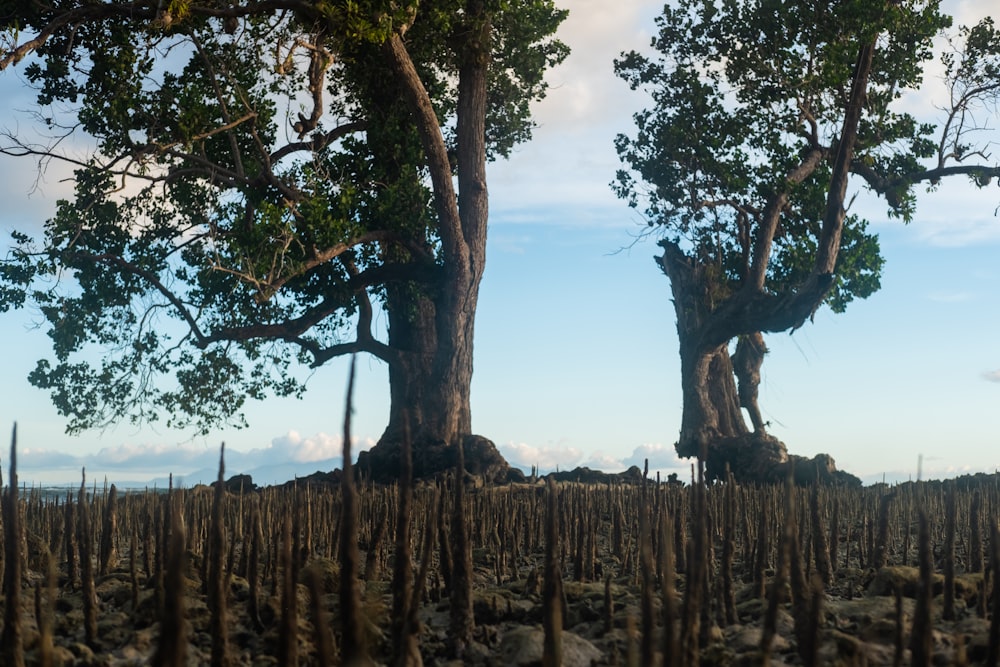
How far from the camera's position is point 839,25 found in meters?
20.4

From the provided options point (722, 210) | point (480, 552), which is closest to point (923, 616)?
point (480, 552)

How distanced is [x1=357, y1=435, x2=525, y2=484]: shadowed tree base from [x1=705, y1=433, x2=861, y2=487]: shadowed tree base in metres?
4.43

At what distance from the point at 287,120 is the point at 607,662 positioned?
1607 centimetres

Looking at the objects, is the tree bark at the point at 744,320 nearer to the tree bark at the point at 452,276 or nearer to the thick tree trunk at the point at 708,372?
the thick tree trunk at the point at 708,372

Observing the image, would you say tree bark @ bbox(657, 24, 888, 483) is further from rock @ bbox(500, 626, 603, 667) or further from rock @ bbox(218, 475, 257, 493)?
rock @ bbox(500, 626, 603, 667)

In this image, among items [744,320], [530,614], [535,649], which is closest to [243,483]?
[744,320]

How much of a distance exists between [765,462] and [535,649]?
1519cm

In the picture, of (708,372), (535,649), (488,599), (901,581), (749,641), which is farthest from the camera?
(708,372)

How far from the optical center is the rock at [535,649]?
217 inches

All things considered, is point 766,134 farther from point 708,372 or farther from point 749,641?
point 749,641

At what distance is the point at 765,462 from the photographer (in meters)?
20.0

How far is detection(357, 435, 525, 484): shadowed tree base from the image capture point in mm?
18484

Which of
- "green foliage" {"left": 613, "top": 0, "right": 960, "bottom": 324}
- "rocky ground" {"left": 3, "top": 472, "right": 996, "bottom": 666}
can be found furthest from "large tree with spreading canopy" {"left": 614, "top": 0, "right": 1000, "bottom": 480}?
"rocky ground" {"left": 3, "top": 472, "right": 996, "bottom": 666}

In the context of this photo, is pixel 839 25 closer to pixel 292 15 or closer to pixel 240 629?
pixel 292 15
